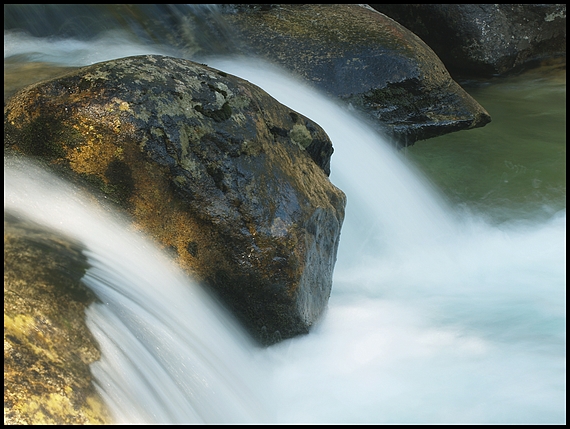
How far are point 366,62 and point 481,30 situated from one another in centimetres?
248

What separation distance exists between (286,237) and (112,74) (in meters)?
1.14

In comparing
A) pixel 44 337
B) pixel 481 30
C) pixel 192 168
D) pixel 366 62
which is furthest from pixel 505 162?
pixel 44 337

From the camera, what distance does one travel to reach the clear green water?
16.7 feet

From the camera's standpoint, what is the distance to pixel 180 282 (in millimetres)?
3023

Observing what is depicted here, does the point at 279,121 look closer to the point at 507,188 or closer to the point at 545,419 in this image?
the point at 545,419

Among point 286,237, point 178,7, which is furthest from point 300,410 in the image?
point 178,7

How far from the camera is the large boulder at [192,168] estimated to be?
9.68 ft

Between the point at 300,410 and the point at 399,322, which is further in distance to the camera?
the point at 399,322

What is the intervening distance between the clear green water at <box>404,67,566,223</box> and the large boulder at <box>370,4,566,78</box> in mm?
849

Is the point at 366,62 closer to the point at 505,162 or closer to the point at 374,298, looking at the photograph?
the point at 505,162

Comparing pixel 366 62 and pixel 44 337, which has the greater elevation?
pixel 44 337

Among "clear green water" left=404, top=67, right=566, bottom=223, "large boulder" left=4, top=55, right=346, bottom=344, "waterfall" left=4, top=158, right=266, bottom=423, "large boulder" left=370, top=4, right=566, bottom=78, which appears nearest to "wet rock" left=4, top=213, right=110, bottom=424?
"waterfall" left=4, top=158, right=266, bottom=423

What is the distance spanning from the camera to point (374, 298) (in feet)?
12.8

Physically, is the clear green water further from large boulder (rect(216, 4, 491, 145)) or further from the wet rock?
the wet rock
